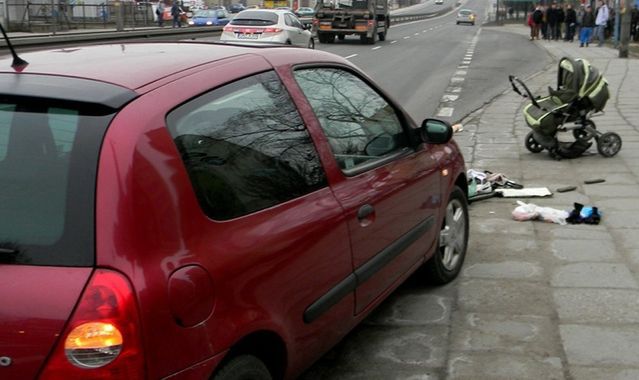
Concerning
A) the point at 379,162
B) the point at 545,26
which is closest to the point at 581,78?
the point at 379,162

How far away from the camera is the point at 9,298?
84.5 inches

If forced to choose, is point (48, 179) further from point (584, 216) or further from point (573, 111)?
point (573, 111)

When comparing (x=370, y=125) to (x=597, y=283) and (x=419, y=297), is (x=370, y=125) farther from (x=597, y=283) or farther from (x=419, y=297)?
(x=597, y=283)

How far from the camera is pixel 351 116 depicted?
3.82m

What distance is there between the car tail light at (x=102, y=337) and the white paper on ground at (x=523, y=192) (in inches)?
215

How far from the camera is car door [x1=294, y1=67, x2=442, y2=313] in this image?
134 inches

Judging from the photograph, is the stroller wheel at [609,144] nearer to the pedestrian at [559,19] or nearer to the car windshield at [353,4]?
the car windshield at [353,4]

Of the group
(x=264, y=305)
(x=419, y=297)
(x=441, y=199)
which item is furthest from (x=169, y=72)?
(x=419, y=297)

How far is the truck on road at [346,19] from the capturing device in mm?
32875

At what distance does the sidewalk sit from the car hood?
2117 mm

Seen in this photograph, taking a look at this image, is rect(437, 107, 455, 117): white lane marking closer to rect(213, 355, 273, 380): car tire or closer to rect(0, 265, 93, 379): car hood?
rect(213, 355, 273, 380): car tire

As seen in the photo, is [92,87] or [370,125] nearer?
[92,87]

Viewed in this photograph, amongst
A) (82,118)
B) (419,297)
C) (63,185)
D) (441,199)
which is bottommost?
(419,297)

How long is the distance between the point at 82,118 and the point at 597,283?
142 inches
